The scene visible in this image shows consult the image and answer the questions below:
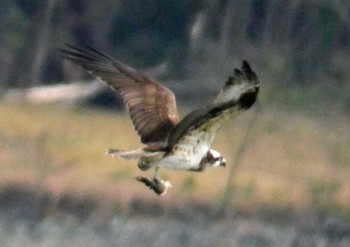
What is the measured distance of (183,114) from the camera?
14.3m

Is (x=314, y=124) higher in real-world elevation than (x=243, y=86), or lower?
lower

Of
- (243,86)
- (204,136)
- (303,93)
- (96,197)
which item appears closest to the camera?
(243,86)

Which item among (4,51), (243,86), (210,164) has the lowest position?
(4,51)

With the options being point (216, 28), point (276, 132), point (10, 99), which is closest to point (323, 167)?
point (276, 132)

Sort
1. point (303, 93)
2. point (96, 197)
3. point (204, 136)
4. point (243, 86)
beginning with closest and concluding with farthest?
point (243, 86) < point (204, 136) < point (96, 197) < point (303, 93)

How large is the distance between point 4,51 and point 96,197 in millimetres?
2466

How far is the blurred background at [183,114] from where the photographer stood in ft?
48.6

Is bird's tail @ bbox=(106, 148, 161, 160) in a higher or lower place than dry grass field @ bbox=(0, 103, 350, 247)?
higher

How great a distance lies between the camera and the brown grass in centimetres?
1498

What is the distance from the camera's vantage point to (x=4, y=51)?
16984mm

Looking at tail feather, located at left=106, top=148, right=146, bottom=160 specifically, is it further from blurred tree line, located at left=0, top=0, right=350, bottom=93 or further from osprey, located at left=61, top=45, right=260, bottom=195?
blurred tree line, located at left=0, top=0, right=350, bottom=93

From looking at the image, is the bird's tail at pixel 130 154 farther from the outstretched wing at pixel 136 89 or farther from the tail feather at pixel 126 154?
the outstretched wing at pixel 136 89

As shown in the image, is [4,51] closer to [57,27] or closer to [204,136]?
[57,27]

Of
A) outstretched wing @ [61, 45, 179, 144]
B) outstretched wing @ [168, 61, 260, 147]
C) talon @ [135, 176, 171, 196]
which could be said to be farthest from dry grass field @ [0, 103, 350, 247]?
outstretched wing @ [168, 61, 260, 147]
